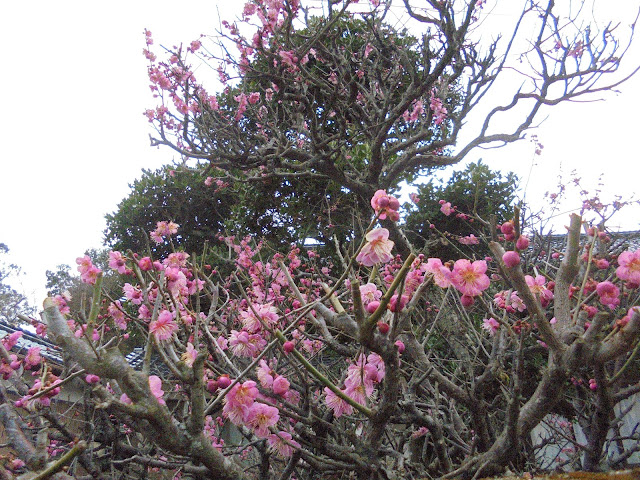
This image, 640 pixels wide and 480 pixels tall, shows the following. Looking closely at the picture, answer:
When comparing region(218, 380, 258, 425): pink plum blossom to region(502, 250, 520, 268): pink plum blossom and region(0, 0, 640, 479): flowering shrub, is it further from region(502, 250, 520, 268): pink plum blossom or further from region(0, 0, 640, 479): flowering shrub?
region(502, 250, 520, 268): pink plum blossom

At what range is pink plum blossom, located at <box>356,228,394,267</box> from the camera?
1.67 meters

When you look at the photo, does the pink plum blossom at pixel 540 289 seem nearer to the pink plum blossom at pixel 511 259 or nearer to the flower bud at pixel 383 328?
the pink plum blossom at pixel 511 259

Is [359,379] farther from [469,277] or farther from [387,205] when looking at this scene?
[387,205]

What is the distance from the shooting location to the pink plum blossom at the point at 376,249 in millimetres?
1674

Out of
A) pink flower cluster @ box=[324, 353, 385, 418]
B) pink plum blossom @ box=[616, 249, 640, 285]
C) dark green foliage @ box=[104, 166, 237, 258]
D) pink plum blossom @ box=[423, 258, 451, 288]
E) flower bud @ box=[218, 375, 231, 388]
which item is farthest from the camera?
dark green foliage @ box=[104, 166, 237, 258]

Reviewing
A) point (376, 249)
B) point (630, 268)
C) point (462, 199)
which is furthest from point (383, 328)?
point (462, 199)

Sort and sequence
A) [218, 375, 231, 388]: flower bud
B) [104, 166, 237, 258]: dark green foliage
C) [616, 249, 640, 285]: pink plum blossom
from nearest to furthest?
[616, 249, 640, 285]: pink plum blossom
[218, 375, 231, 388]: flower bud
[104, 166, 237, 258]: dark green foliage

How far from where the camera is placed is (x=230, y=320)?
392 cm

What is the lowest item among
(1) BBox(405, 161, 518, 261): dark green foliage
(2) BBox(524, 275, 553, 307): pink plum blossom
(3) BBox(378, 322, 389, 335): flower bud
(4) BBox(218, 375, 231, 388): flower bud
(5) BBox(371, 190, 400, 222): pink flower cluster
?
(4) BBox(218, 375, 231, 388): flower bud

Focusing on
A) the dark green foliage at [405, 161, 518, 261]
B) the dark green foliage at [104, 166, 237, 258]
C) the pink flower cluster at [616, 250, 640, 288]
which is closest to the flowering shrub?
the pink flower cluster at [616, 250, 640, 288]

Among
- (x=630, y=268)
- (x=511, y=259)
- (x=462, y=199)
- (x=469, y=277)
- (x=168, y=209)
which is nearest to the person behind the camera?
(x=511, y=259)

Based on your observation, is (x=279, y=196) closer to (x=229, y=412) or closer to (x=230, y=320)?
(x=230, y=320)

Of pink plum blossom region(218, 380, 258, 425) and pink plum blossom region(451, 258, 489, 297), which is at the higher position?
pink plum blossom region(451, 258, 489, 297)

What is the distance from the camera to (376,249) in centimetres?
171
